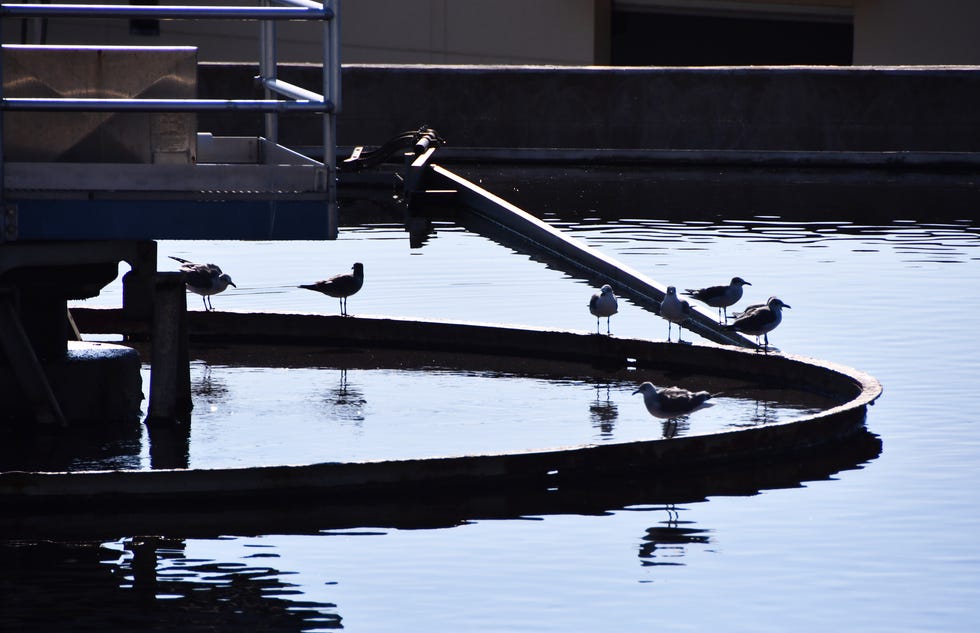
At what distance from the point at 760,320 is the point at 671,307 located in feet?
3.63

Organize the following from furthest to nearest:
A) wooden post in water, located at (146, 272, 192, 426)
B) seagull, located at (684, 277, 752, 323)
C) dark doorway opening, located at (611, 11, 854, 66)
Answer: dark doorway opening, located at (611, 11, 854, 66), seagull, located at (684, 277, 752, 323), wooden post in water, located at (146, 272, 192, 426)

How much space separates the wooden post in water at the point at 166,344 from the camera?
38.8 feet

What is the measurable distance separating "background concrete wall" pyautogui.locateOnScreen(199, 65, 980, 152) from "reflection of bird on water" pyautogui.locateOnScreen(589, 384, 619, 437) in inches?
747

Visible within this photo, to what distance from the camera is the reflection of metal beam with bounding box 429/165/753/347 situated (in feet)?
54.8

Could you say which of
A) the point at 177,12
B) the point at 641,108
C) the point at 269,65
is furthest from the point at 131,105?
the point at 641,108

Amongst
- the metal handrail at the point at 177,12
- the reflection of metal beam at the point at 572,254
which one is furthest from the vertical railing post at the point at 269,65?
the reflection of metal beam at the point at 572,254

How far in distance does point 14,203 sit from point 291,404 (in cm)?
318

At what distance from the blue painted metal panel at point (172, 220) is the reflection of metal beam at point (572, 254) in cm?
552

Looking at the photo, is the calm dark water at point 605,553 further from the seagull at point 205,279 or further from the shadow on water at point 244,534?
the seagull at point 205,279

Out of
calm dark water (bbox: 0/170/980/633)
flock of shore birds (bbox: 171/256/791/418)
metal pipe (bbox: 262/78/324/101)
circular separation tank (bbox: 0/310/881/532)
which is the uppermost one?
metal pipe (bbox: 262/78/324/101)

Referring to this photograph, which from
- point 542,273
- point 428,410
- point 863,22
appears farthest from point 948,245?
point 863,22

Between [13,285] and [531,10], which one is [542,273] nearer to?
[13,285]

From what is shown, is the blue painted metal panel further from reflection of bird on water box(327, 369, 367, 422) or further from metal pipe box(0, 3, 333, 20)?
reflection of bird on water box(327, 369, 367, 422)

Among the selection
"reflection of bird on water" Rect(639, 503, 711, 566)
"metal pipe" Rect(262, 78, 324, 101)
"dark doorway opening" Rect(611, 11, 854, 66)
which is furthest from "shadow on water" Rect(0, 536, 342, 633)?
"dark doorway opening" Rect(611, 11, 854, 66)
